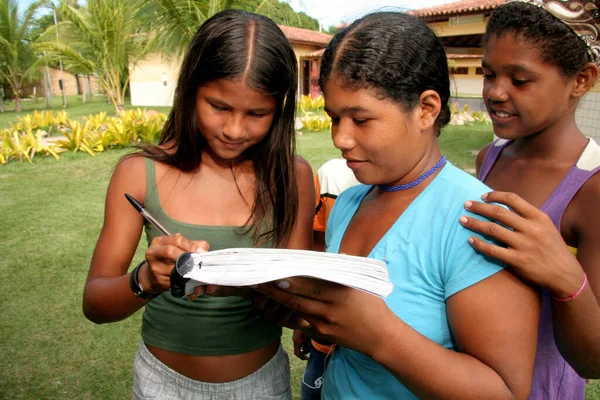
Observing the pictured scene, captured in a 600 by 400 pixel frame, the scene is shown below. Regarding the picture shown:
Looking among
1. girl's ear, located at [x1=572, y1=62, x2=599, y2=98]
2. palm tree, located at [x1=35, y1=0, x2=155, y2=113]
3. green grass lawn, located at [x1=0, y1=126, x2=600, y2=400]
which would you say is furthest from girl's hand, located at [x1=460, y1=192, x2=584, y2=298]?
palm tree, located at [x1=35, y1=0, x2=155, y2=113]

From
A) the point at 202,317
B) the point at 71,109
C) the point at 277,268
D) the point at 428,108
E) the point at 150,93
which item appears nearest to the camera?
the point at 277,268

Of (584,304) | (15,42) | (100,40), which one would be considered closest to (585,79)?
(584,304)

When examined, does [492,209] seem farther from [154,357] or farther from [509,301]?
[154,357]

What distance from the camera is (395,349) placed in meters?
0.88

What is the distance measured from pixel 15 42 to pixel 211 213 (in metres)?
25.6

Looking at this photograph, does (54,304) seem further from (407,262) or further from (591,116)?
(591,116)

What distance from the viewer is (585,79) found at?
4.33 feet

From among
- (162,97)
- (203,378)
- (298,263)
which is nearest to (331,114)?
(298,263)

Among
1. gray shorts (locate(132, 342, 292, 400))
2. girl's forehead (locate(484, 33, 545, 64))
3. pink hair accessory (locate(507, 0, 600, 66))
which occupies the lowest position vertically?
gray shorts (locate(132, 342, 292, 400))

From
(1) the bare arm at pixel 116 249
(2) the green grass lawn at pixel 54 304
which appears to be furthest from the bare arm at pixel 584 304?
(2) the green grass lawn at pixel 54 304

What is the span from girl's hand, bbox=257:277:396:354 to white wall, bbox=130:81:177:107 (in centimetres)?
2629

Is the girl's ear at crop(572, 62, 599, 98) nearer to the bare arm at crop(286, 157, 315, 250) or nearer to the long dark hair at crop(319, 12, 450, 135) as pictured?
the long dark hair at crop(319, 12, 450, 135)

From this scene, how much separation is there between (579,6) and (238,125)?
1.00 meters

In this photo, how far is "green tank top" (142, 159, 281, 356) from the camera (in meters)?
1.43
